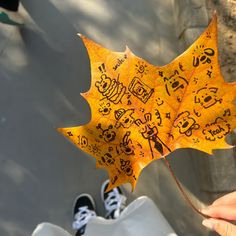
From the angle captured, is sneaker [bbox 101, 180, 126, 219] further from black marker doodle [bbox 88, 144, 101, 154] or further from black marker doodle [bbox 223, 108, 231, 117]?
black marker doodle [bbox 223, 108, 231, 117]

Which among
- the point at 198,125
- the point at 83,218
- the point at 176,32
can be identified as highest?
the point at 176,32

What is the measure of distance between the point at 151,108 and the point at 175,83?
0.30 feet

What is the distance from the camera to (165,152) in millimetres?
819

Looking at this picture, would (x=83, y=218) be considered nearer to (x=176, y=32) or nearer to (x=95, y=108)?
(x=95, y=108)

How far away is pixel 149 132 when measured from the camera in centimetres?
83

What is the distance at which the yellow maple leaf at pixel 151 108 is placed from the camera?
789mm

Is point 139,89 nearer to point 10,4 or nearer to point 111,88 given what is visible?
point 111,88

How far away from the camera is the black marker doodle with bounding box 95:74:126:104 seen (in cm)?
81

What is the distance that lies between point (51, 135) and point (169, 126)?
1040 mm

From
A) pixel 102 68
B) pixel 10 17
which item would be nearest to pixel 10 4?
pixel 10 17

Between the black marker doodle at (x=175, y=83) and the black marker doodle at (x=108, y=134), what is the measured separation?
0.18 meters

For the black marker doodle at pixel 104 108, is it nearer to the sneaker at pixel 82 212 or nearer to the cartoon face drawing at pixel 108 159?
the cartoon face drawing at pixel 108 159

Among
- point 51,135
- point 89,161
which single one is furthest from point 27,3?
point 89,161

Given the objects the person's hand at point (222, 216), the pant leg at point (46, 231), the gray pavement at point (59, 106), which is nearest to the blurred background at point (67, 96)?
the gray pavement at point (59, 106)
